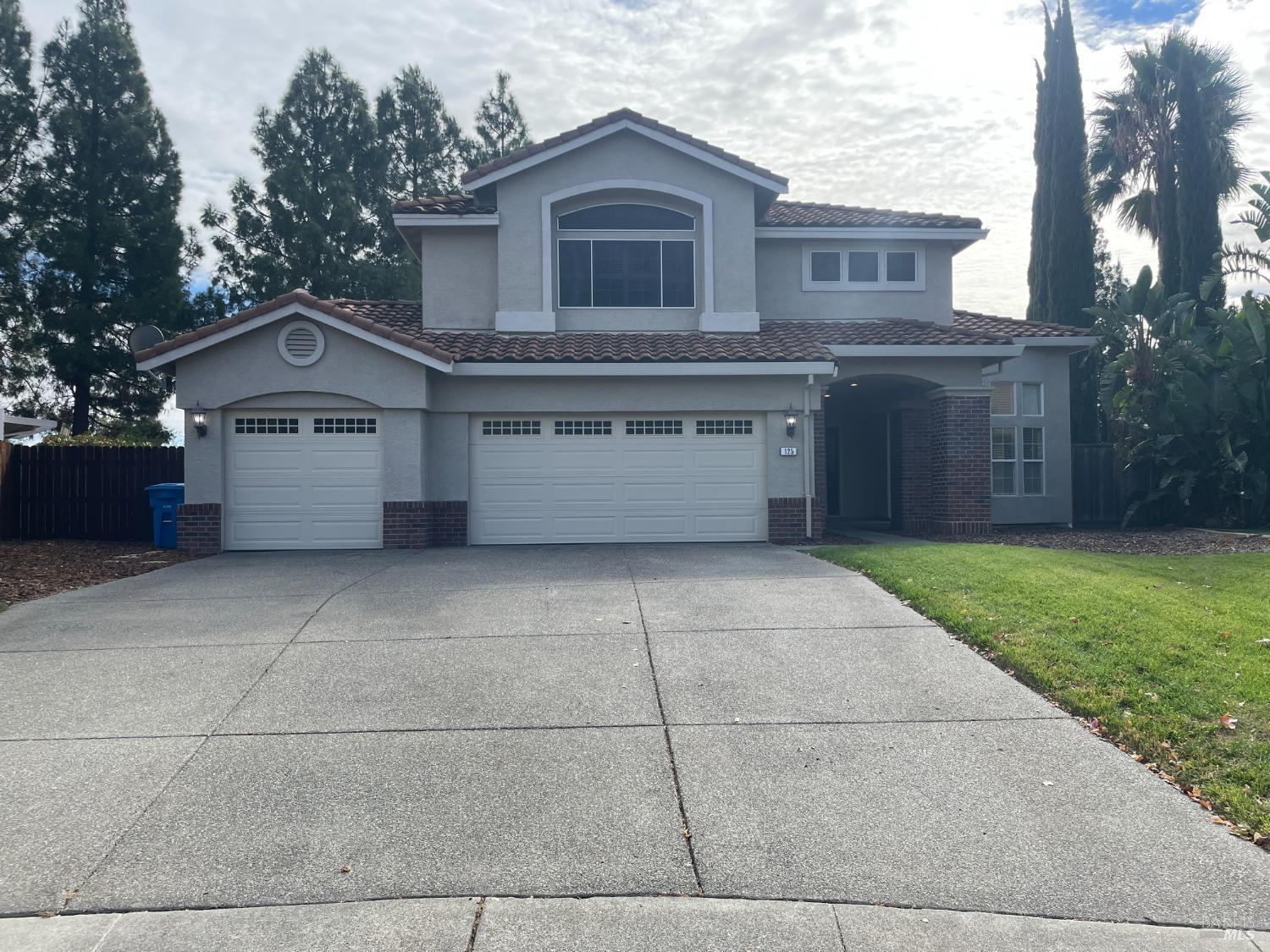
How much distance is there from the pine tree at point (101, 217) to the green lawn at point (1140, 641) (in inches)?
901

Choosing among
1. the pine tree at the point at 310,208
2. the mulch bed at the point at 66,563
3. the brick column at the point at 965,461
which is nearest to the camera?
the mulch bed at the point at 66,563

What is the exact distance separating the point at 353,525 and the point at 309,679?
8174 mm

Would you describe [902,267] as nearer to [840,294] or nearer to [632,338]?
[840,294]

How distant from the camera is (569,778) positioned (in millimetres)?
5113

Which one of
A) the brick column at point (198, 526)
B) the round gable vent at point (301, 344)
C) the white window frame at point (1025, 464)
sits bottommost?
the brick column at point (198, 526)

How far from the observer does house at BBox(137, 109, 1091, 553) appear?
14.5m

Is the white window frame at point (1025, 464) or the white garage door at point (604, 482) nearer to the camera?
the white garage door at point (604, 482)

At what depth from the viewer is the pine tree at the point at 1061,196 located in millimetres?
26734

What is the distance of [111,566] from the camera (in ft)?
43.7

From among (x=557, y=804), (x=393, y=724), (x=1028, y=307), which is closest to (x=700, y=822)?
(x=557, y=804)

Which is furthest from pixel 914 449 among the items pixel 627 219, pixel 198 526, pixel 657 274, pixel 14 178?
pixel 14 178

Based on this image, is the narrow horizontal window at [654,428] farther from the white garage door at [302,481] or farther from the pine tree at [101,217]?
the pine tree at [101,217]

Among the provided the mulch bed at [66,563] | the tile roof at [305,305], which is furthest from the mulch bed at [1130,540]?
the mulch bed at [66,563]

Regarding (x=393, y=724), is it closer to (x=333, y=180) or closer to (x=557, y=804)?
(x=557, y=804)
